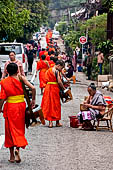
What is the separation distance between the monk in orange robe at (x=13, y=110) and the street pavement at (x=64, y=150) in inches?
13.5

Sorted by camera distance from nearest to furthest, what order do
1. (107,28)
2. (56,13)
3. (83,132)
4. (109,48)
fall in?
(83,132)
(109,48)
(107,28)
(56,13)

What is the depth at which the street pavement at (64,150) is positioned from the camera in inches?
334

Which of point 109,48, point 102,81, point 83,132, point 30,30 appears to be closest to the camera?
point 83,132

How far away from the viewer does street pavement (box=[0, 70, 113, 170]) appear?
8.49 meters

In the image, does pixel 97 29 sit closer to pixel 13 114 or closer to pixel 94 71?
pixel 94 71

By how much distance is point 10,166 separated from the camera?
8320mm

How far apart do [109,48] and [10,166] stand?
854 inches

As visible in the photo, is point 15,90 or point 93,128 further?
point 93,128

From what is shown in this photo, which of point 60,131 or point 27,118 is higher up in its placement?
point 27,118

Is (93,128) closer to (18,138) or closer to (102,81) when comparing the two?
(18,138)

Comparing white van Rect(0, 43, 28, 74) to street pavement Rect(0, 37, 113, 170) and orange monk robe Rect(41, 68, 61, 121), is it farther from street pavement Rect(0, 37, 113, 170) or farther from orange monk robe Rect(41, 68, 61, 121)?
orange monk robe Rect(41, 68, 61, 121)

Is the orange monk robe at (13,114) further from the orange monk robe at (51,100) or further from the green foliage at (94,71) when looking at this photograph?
the green foliage at (94,71)

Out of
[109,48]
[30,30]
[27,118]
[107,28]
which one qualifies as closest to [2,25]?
[109,48]

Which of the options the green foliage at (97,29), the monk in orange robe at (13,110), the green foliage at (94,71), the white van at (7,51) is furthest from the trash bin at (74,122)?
the green foliage at (97,29)
